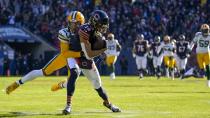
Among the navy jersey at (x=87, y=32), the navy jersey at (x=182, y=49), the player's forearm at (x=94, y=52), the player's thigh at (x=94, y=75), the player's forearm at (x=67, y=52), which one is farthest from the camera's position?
the navy jersey at (x=182, y=49)

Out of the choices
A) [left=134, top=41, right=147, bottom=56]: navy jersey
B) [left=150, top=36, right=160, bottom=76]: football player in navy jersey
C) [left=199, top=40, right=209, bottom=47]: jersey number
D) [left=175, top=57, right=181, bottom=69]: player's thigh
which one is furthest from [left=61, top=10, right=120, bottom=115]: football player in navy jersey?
[left=150, top=36, right=160, bottom=76]: football player in navy jersey

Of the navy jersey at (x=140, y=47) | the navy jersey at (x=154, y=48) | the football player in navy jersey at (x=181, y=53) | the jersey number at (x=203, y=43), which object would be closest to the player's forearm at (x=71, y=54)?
the jersey number at (x=203, y=43)

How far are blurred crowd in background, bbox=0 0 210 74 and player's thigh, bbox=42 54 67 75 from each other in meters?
21.9

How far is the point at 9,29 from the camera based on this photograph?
3569 centimetres

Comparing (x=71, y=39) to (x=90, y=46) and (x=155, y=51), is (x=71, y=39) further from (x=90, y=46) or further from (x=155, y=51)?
(x=155, y=51)

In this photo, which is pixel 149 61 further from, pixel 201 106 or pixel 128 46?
pixel 201 106

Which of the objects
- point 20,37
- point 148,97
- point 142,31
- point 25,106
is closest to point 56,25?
point 20,37

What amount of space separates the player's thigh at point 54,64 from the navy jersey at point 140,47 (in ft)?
50.2

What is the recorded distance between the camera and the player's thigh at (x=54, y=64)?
13062mm

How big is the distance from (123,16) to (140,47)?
325 inches

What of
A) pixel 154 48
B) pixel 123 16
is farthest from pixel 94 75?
pixel 123 16

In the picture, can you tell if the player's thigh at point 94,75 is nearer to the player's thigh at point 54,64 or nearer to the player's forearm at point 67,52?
the player's forearm at point 67,52

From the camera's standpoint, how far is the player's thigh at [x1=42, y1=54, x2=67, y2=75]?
13062 mm

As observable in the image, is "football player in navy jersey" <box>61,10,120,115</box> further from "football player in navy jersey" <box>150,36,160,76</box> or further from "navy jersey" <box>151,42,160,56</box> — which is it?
"navy jersey" <box>151,42,160,56</box>
